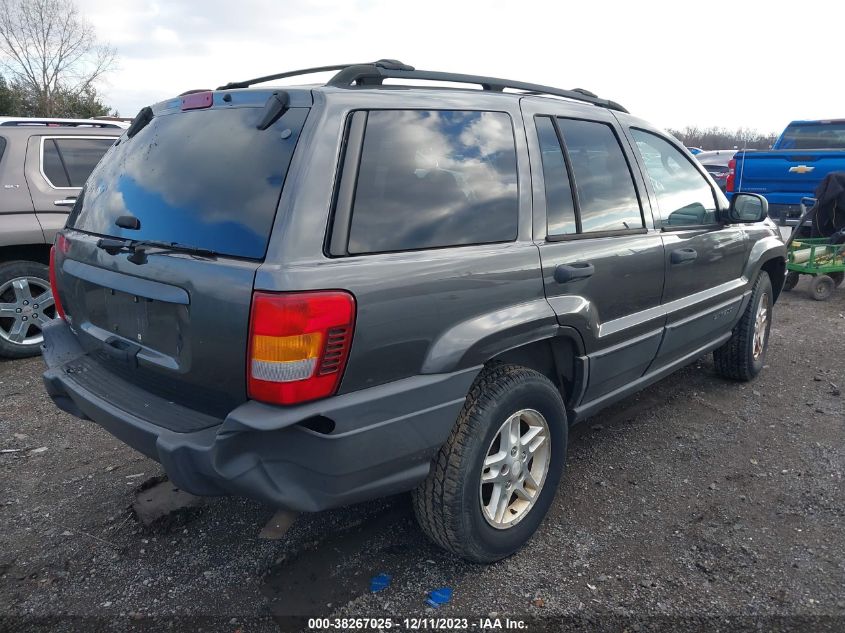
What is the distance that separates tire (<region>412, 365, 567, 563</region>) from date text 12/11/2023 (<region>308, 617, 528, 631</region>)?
0.26 meters

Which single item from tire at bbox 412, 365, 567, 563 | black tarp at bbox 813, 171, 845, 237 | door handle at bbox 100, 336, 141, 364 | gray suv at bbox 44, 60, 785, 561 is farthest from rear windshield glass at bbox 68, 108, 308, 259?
black tarp at bbox 813, 171, 845, 237

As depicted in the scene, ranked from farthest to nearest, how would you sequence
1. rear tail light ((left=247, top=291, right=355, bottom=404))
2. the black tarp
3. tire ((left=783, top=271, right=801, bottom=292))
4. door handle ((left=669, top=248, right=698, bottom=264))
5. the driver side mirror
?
tire ((left=783, top=271, right=801, bottom=292)), the black tarp, the driver side mirror, door handle ((left=669, top=248, right=698, bottom=264)), rear tail light ((left=247, top=291, right=355, bottom=404))

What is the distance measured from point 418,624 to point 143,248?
169 centimetres

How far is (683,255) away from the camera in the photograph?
3436 millimetres

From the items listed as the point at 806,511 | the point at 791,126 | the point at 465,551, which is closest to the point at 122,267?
the point at 465,551

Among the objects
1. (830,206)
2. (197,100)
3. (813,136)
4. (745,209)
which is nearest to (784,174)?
(830,206)

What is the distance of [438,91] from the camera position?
2518 millimetres

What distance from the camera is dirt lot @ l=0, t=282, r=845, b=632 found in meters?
2.35

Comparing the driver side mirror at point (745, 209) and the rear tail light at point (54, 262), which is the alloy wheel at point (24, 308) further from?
the driver side mirror at point (745, 209)

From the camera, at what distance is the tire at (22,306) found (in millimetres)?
5020

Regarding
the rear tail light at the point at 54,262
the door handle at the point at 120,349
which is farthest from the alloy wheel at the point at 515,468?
the rear tail light at the point at 54,262

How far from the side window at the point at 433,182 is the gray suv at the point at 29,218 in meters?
4.08

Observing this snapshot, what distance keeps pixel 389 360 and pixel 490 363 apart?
609 mm

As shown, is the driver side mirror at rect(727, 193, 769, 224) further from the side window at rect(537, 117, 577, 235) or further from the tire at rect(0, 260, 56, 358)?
the tire at rect(0, 260, 56, 358)
